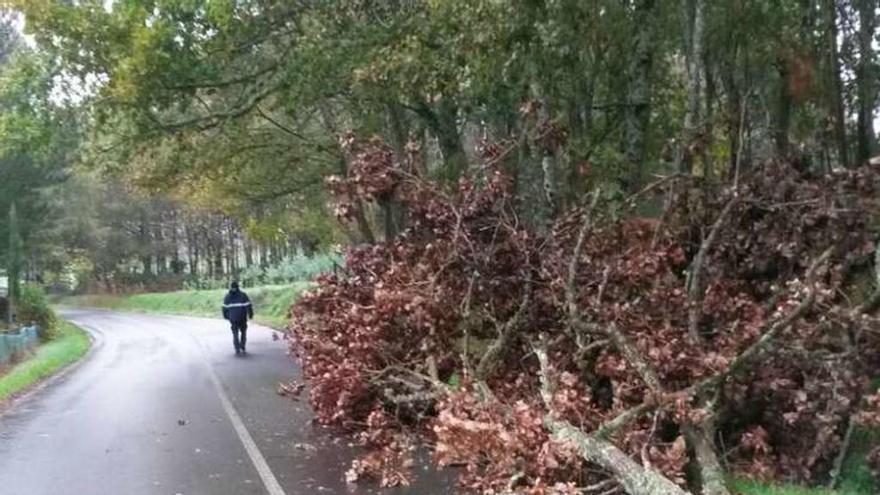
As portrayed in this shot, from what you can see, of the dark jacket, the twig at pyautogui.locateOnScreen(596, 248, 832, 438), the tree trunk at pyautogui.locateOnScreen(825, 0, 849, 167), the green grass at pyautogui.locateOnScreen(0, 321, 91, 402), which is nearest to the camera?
the twig at pyautogui.locateOnScreen(596, 248, 832, 438)

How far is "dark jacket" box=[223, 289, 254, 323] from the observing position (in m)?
22.6

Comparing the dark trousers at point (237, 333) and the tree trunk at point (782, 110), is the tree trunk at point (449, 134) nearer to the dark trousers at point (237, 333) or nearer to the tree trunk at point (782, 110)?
the tree trunk at point (782, 110)

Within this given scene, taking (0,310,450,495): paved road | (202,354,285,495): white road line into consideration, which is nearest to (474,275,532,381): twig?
(0,310,450,495): paved road

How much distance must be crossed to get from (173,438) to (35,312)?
24.9 metres

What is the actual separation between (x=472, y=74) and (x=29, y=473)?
6696mm

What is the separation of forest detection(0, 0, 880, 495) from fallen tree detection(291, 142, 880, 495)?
0.09 ft

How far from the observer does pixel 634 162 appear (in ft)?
41.5

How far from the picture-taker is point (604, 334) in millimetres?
8781

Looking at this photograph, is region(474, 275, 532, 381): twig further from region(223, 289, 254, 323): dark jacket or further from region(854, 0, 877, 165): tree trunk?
region(223, 289, 254, 323): dark jacket

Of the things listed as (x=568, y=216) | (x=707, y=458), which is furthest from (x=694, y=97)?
(x=707, y=458)

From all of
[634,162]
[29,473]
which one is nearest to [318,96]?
[634,162]

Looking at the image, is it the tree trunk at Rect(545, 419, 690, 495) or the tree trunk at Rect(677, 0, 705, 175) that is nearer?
the tree trunk at Rect(545, 419, 690, 495)

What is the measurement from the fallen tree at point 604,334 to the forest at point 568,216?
29 mm

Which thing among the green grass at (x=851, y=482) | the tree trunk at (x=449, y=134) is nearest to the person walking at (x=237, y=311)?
the tree trunk at (x=449, y=134)
